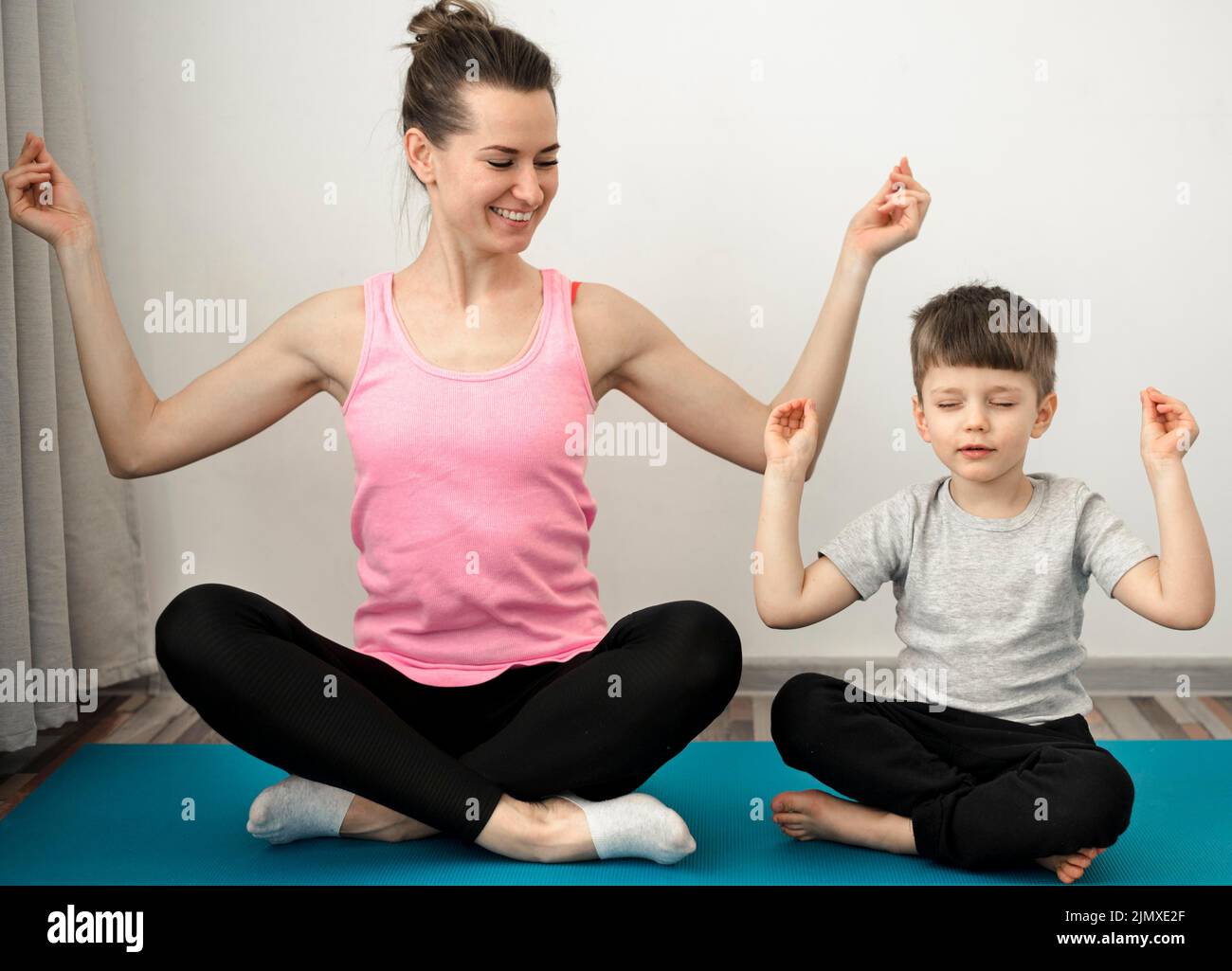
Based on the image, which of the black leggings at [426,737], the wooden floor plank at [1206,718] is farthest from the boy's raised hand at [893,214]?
the wooden floor plank at [1206,718]

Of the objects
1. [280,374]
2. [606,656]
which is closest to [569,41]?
[280,374]

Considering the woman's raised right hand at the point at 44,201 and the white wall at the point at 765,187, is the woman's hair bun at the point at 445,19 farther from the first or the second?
the white wall at the point at 765,187

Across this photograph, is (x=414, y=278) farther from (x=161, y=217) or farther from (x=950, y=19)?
(x=950, y=19)

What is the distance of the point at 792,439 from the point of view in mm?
1542

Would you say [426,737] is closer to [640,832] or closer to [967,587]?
[640,832]

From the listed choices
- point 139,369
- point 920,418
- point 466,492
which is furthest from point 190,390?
point 920,418

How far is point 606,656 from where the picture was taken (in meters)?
1.51

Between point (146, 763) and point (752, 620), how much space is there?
98 cm

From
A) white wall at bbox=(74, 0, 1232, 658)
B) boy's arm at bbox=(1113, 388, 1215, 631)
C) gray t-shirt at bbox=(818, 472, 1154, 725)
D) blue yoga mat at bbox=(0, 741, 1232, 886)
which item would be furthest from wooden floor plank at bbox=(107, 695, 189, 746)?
boy's arm at bbox=(1113, 388, 1215, 631)

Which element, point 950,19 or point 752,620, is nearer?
point 950,19

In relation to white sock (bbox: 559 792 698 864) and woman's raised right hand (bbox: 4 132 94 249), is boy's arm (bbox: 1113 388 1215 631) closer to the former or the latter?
white sock (bbox: 559 792 698 864)

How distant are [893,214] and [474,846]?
2.85 feet
